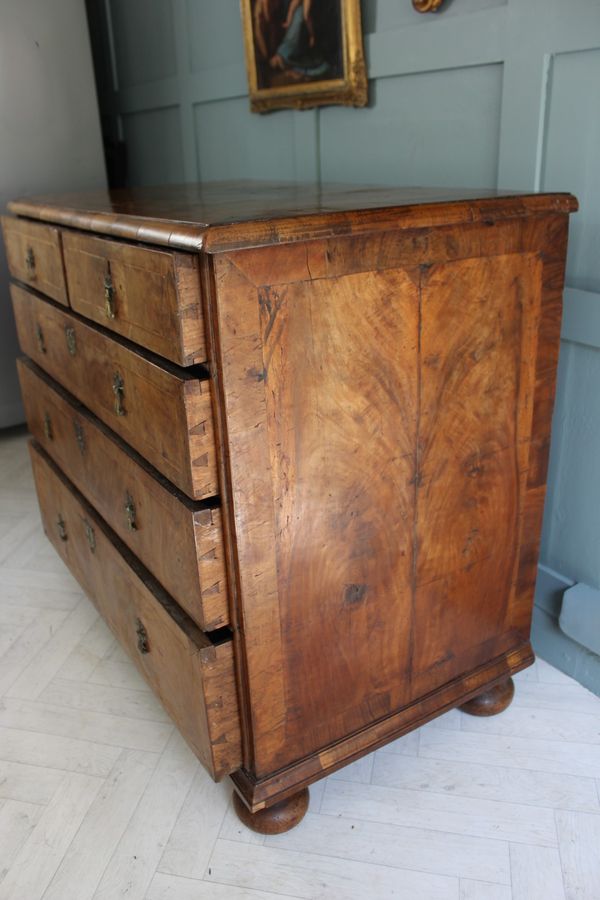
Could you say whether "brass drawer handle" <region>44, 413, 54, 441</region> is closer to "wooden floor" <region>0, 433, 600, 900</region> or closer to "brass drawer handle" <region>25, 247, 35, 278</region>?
"brass drawer handle" <region>25, 247, 35, 278</region>

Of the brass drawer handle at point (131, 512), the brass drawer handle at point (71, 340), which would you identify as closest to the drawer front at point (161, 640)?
the brass drawer handle at point (131, 512)

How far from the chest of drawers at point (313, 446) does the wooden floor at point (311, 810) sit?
95 mm

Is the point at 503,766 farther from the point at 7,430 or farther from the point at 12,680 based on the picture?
the point at 7,430

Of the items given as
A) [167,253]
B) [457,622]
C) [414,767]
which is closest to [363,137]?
[167,253]

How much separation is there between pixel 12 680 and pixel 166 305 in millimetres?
1191

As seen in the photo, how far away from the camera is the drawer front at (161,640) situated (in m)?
1.27

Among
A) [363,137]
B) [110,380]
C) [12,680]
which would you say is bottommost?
[12,680]

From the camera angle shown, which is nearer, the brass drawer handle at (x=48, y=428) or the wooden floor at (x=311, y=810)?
the wooden floor at (x=311, y=810)

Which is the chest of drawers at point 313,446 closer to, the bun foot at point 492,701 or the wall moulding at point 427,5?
the bun foot at point 492,701

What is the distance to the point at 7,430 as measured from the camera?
3.51 metres

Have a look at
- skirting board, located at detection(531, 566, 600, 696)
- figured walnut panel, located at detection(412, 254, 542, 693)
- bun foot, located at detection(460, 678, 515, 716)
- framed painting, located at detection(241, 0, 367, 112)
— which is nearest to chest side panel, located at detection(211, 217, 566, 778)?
figured walnut panel, located at detection(412, 254, 542, 693)

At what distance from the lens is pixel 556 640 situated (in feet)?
5.83

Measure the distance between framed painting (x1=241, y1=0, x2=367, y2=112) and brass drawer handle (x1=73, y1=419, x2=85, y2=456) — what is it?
3.49 feet

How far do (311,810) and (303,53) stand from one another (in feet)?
6.01
